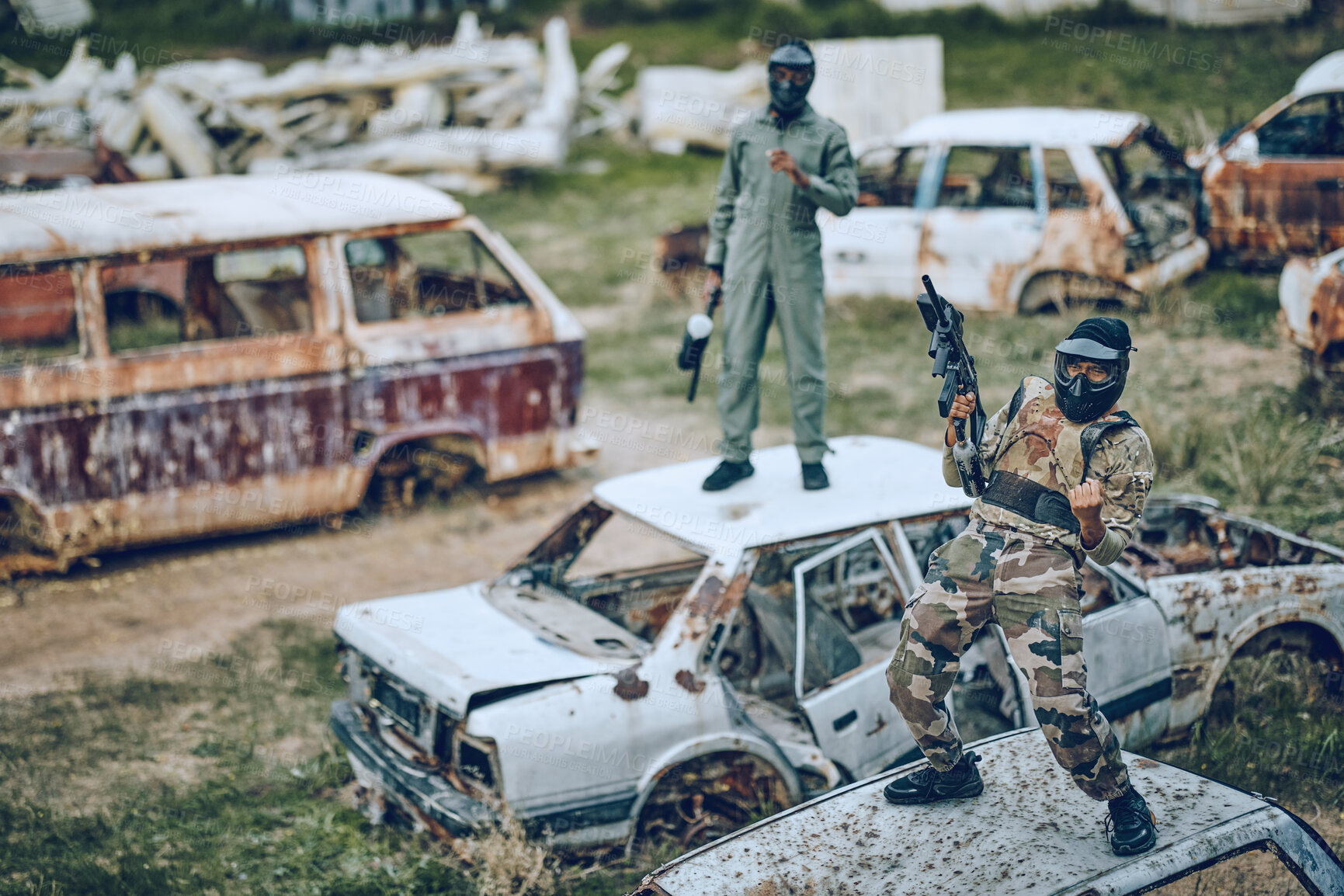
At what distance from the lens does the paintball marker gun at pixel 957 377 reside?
3.69 metres

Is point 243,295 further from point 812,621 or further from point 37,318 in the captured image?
point 812,621

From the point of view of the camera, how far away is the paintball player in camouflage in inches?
135

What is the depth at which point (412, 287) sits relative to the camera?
7938mm

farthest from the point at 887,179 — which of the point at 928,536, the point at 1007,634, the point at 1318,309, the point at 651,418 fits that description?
the point at 1007,634

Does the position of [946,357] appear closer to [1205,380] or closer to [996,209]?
[1205,380]

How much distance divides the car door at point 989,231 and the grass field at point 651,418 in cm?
39

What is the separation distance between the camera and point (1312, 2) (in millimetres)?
17500

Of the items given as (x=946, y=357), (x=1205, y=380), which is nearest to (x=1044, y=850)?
(x=946, y=357)

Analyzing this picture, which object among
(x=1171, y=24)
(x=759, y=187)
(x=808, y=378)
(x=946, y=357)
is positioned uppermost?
(x=1171, y=24)

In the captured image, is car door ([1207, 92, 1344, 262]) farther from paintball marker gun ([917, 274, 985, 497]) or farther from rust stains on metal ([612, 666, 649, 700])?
rust stains on metal ([612, 666, 649, 700])

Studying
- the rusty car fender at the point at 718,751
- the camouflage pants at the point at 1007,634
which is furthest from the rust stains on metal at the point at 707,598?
the camouflage pants at the point at 1007,634

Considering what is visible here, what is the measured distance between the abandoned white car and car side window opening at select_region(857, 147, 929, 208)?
595 cm

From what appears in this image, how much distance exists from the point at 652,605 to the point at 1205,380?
5.69 meters

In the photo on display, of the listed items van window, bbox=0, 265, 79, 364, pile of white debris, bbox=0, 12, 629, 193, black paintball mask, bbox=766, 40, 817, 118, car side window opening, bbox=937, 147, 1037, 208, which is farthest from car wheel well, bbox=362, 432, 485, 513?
pile of white debris, bbox=0, 12, 629, 193
